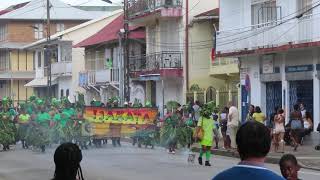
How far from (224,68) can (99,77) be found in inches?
766

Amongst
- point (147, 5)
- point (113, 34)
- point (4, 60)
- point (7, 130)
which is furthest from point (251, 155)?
point (4, 60)

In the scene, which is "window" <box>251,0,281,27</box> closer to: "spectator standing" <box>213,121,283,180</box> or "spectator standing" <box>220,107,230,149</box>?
"spectator standing" <box>220,107,230,149</box>

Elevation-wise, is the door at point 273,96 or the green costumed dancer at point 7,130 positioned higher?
the door at point 273,96

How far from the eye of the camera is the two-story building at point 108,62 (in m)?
48.9

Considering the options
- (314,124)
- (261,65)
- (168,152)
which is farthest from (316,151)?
(261,65)

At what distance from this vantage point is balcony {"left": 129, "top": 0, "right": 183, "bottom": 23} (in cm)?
4100

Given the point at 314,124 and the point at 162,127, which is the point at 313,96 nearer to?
the point at 314,124

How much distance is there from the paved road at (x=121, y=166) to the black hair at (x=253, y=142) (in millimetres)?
12112

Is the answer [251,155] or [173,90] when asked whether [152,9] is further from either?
[251,155]

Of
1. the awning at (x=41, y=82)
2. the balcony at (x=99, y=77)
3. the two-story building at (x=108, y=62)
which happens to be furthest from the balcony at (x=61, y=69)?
the balcony at (x=99, y=77)

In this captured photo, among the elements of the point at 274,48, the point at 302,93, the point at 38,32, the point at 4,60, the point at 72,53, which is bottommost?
the point at 302,93

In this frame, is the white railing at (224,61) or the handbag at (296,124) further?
the white railing at (224,61)

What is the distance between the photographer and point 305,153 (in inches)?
926

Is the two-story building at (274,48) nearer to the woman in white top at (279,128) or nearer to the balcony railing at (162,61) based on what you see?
the woman in white top at (279,128)
